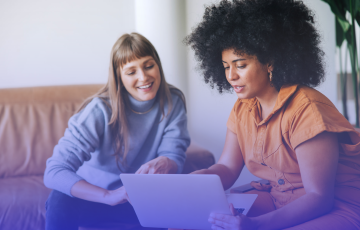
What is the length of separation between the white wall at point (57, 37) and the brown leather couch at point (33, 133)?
108 mm

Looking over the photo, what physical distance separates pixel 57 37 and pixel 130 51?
2.39 ft

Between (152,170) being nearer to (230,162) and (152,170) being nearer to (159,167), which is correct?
(159,167)

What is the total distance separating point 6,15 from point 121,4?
0.59 meters

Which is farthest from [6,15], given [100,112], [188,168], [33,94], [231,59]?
[231,59]

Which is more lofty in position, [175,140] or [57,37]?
[57,37]

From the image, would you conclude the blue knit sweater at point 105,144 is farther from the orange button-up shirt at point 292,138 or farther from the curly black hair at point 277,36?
the curly black hair at point 277,36

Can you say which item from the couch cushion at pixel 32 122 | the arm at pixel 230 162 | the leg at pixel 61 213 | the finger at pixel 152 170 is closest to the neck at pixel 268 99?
the arm at pixel 230 162

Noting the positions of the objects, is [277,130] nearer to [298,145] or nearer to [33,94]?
[298,145]

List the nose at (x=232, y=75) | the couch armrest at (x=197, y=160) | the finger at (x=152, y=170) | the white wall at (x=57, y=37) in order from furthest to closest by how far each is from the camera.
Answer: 1. the white wall at (x=57, y=37)
2. the couch armrest at (x=197, y=160)
3. the finger at (x=152, y=170)
4. the nose at (x=232, y=75)

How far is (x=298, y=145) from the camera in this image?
68 centimetres

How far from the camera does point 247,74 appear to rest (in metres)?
0.73

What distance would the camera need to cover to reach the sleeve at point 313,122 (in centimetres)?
65

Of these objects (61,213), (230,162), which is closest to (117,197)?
(61,213)

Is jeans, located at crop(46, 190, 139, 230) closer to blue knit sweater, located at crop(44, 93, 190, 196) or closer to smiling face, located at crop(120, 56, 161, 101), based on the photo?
blue knit sweater, located at crop(44, 93, 190, 196)
